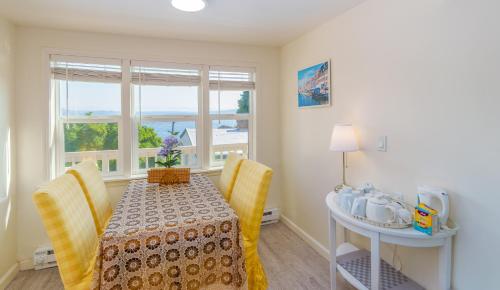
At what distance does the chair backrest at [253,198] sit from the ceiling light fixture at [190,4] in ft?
4.25

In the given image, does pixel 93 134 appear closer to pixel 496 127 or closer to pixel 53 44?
pixel 53 44

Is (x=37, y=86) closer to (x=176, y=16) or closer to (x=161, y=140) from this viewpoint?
(x=161, y=140)

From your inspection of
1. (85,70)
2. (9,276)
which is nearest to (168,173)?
(85,70)

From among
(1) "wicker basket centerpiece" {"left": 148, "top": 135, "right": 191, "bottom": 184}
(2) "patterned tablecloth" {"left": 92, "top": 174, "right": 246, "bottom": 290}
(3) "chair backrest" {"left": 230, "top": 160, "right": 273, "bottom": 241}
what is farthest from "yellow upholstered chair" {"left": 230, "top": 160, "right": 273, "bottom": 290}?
(1) "wicker basket centerpiece" {"left": 148, "top": 135, "right": 191, "bottom": 184}

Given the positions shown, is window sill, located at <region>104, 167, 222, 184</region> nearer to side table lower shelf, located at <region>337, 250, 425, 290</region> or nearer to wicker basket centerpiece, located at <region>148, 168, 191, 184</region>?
wicker basket centerpiece, located at <region>148, 168, 191, 184</region>

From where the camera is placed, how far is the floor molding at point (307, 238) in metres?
2.48

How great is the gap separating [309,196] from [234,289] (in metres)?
1.49

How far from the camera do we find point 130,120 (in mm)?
2744

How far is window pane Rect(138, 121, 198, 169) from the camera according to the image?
2.87 metres

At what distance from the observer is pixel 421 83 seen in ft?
5.16

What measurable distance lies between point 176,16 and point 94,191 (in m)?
1.64

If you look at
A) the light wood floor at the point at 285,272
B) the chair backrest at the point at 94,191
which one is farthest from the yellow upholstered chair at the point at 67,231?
the light wood floor at the point at 285,272

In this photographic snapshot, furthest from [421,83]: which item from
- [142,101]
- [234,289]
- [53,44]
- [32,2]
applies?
[53,44]

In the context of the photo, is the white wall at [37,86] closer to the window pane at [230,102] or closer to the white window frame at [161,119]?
the white window frame at [161,119]
